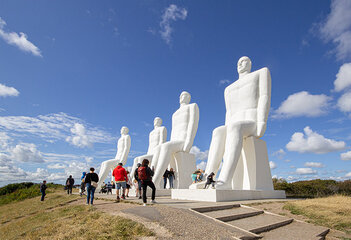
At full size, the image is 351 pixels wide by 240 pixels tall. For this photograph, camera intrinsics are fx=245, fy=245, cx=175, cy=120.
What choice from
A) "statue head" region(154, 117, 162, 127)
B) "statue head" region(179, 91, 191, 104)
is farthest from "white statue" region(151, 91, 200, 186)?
"statue head" region(154, 117, 162, 127)

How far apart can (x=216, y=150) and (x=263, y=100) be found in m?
2.51

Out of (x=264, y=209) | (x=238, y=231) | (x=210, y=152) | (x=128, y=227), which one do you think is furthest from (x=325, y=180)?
(x=128, y=227)

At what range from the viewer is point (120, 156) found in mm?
17078

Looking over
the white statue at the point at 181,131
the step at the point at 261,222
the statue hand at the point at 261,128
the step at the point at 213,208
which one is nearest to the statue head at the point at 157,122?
the white statue at the point at 181,131

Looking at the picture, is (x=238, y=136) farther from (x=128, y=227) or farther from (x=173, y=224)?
(x=128, y=227)

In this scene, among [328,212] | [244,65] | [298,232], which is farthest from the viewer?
[244,65]

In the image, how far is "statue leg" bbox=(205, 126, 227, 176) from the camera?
29.4ft

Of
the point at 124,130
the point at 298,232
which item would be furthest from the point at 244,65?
the point at 124,130

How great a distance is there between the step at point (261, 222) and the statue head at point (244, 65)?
597 centimetres

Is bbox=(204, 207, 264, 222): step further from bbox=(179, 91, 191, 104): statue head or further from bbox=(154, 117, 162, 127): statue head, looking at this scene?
bbox=(154, 117, 162, 127): statue head

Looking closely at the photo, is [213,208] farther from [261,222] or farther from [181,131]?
[181,131]

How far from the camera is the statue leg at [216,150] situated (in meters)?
8.95

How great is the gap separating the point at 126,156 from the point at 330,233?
44.1ft

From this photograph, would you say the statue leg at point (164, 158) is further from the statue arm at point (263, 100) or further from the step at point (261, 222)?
the step at point (261, 222)
